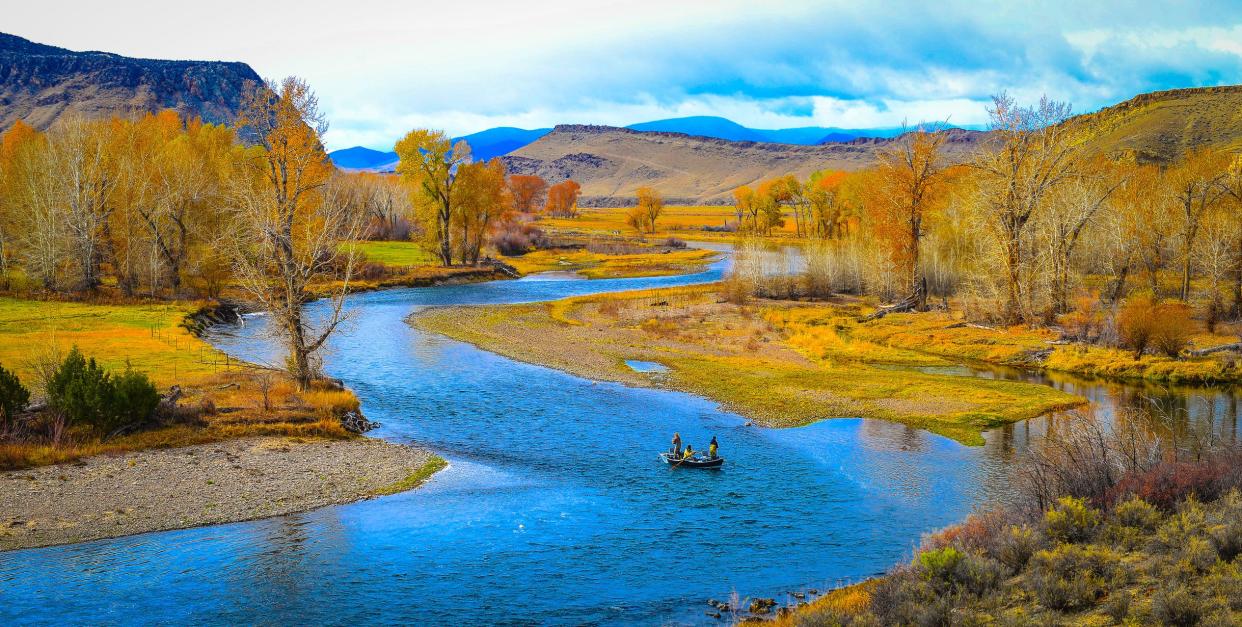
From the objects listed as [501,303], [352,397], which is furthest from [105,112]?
[352,397]

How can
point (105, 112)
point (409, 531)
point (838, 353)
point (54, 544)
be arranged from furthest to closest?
1. point (105, 112)
2. point (838, 353)
3. point (409, 531)
4. point (54, 544)

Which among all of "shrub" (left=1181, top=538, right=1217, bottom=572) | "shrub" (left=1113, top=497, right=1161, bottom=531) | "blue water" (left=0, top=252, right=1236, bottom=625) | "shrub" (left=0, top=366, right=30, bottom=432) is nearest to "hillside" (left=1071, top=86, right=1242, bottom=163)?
"blue water" (left=0, top=252, right=1236, bottom=625)

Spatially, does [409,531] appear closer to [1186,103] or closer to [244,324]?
[244,324]

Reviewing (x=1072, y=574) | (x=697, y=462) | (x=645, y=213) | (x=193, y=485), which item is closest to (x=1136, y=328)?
(x=697, y=462)

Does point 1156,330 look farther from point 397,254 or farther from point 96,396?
point 397,254

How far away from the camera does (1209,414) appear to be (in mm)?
29766

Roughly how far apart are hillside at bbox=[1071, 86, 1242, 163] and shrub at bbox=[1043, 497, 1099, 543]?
104 metres

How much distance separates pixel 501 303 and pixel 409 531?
46.5 meters

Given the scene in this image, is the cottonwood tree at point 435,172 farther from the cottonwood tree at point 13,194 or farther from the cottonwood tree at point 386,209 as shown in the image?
the cottonwood tree at point 13,194

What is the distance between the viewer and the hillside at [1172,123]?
110 m

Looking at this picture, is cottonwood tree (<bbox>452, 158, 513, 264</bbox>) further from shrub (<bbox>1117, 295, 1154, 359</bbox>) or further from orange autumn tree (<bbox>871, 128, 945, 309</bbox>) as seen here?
shrub (<bbox>1117, 295, 1154, 359</bbox>)

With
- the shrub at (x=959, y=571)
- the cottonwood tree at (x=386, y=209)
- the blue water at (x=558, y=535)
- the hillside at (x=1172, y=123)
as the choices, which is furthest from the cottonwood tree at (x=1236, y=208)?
the cottonwood tree at (x=386, y=209)

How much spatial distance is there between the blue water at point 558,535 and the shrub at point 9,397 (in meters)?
8.20

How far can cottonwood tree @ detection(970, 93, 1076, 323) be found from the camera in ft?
157
